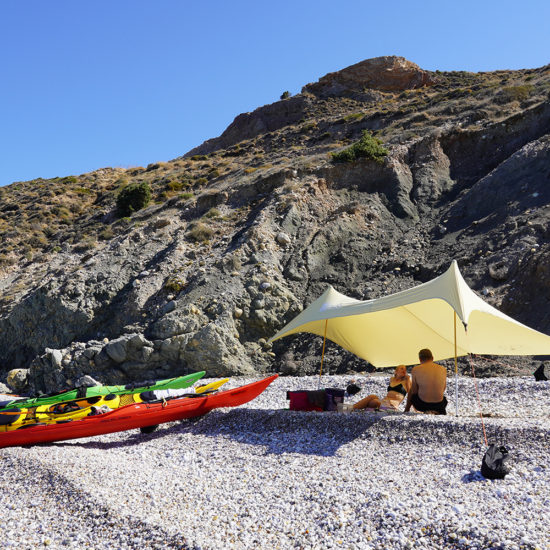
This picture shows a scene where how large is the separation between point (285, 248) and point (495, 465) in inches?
A: 658

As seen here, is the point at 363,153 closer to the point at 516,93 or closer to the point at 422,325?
the point at 516,93

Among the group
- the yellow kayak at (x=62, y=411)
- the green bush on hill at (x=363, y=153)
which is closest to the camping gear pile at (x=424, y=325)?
the yellow kayak at (x=62, y=411)

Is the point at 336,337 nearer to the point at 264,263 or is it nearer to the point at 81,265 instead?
the point at 264,263

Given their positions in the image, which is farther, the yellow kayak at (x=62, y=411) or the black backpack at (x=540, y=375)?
the black backpack at (x=540, y=375)

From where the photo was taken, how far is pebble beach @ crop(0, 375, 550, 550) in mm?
5414

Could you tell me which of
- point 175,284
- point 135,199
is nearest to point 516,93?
point 175,284

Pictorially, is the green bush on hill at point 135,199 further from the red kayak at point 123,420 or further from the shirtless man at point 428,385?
the shirtless man at point 428,385

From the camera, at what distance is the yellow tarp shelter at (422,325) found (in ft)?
30.9

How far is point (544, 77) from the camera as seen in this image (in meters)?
32.1

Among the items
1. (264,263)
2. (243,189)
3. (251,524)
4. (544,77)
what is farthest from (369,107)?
(251,524)

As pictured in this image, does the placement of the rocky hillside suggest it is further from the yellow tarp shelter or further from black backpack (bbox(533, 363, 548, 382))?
the yellow tarp shelter

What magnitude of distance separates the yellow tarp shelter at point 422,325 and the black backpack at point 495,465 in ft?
7.97

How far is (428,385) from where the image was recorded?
31.4 ft

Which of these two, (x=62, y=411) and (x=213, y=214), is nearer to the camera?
(x=62, y=411)
